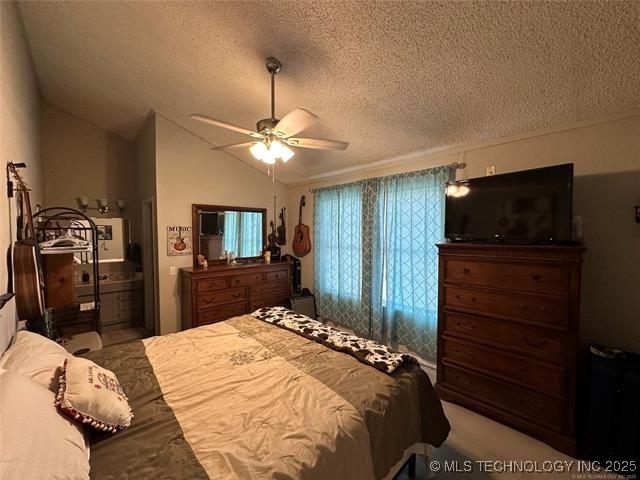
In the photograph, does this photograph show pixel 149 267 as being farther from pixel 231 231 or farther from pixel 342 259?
pixel 342 259

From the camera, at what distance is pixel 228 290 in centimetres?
350

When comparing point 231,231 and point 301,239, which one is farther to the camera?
point 301,239

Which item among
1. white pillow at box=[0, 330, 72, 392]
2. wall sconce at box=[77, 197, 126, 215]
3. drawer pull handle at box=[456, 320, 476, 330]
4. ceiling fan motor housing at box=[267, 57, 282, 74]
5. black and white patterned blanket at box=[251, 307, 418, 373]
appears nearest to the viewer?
white pillow at box=[0, 330, 72, 392]

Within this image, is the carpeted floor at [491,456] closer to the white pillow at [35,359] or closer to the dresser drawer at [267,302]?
the white pillow at [35,359]

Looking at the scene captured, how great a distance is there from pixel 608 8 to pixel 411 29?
905 mm

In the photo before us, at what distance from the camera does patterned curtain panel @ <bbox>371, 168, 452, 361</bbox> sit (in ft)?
9.40

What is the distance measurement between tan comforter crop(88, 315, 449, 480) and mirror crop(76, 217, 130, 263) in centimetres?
294

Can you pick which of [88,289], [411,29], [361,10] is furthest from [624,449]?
[88,289]

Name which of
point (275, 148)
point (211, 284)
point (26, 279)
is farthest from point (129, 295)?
Result: point (275, 148)

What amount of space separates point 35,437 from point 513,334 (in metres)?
2.56

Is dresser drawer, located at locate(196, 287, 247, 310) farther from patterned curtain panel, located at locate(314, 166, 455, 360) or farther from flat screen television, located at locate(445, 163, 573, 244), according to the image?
flat screen television, located at locate(445, 163, 573, 244)

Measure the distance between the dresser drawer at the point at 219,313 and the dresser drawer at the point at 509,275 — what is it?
255cm

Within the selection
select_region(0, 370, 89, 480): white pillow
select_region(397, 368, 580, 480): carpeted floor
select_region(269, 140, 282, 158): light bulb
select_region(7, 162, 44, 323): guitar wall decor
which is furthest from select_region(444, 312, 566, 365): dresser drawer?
select_region(7, 162, 44, 323): guitar wall decor

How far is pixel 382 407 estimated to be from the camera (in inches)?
51.3
